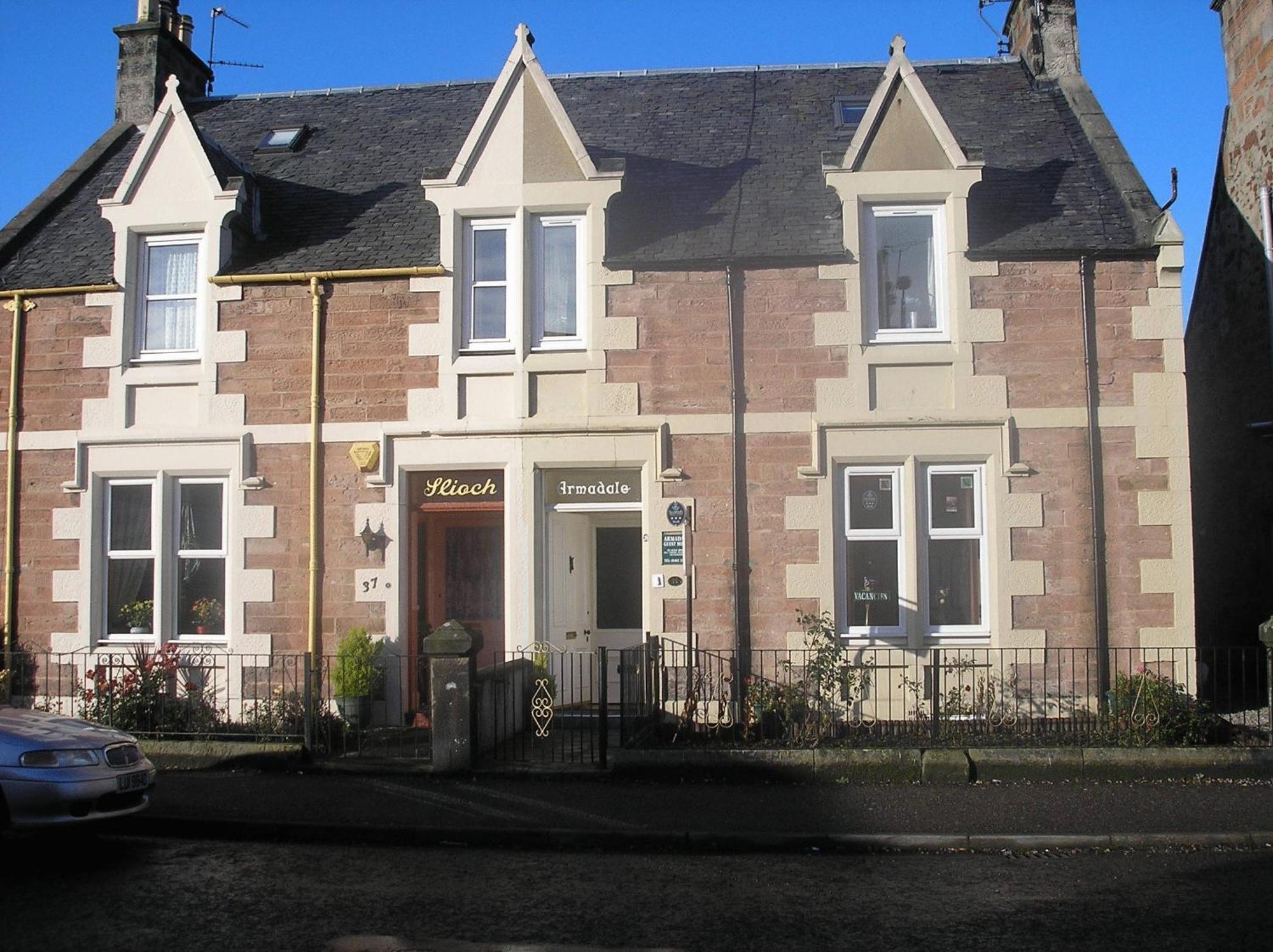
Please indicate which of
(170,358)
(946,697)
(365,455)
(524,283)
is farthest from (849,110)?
(170,358)

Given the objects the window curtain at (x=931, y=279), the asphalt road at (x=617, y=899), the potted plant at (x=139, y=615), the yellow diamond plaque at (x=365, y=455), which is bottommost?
the asphalt road at (x=617, y=899)

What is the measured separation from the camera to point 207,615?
14.0 m

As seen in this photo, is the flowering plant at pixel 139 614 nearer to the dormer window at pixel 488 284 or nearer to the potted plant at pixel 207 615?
the potted plant at pixel 207 615

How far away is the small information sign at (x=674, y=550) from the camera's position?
1310 cm

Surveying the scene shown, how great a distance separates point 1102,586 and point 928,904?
21.8 feet

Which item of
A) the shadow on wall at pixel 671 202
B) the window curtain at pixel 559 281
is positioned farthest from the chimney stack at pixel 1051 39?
the window curtain at pixel 559 281

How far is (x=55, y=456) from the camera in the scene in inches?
558

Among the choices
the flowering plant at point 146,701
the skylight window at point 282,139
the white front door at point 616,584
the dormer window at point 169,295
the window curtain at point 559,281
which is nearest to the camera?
the flowering plant at point 146,701

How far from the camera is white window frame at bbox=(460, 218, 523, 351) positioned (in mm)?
13641

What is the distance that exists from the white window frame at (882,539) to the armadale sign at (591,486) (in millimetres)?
2370

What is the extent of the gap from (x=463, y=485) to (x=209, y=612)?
11.1ft

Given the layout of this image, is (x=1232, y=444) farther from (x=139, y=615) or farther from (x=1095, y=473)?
(x=139, y=615)

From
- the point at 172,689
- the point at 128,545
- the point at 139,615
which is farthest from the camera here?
the point at 128,545

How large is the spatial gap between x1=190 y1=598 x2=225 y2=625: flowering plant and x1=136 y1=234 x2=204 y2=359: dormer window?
2.99m
